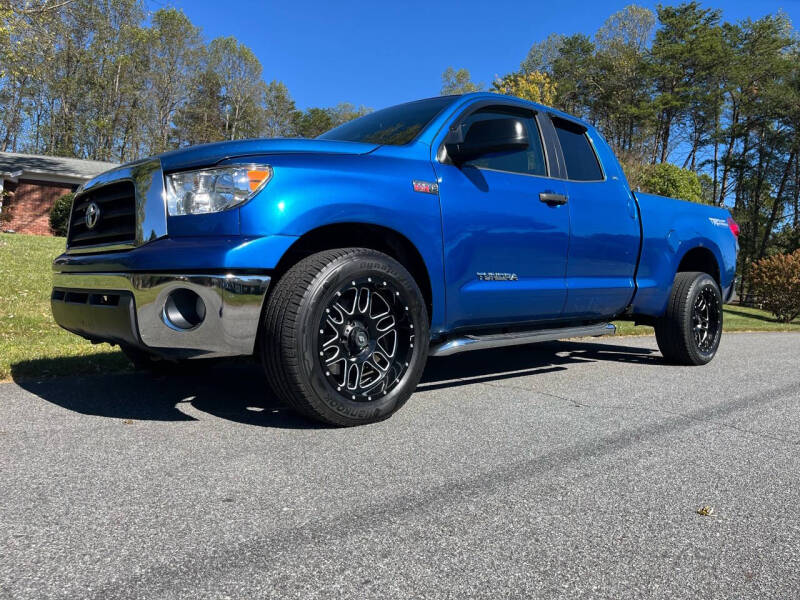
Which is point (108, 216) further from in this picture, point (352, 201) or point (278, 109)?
point (278, 109)

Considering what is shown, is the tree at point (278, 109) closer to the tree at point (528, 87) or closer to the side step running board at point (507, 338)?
the tree at point (528, 87)

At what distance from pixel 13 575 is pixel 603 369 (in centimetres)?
466

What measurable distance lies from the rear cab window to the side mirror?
1121 millimetres

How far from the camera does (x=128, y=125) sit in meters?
43.0

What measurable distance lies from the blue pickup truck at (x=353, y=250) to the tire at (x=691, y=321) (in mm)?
1066

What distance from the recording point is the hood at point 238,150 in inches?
111

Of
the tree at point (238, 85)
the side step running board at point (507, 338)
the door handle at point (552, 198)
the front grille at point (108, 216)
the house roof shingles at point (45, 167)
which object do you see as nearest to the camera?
the front grille at point (108, 216)

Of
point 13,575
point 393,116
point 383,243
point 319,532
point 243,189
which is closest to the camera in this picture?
point 13,575

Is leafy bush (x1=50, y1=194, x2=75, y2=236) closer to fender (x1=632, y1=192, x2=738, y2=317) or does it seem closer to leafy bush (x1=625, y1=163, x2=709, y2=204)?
fender (x1=632, y1=192, x2=738, y2=317)

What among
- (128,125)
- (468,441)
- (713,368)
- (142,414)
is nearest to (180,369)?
(142,414)

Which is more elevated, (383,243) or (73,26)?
(73,26)

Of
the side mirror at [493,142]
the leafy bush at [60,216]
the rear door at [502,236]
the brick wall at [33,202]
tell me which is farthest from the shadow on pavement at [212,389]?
the brick wall at [33,202]

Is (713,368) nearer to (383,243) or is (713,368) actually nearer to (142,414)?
(383,243)

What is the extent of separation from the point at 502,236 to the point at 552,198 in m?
0.60
